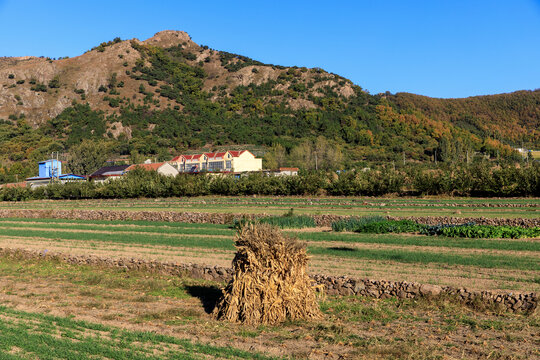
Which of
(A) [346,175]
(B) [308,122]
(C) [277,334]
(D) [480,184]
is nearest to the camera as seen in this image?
(C) [277,334]

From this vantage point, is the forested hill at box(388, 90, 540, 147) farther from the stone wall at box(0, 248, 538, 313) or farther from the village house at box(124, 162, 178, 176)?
the stone wall at box(0, 248, 538, 313)

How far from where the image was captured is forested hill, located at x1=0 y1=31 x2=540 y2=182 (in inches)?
4887

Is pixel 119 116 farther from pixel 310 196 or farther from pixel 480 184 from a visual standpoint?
pixel 480 184

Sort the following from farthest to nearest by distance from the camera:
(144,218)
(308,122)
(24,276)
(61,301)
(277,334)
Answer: (308,122), (144,218), (24,276), (61,301), (277,334)

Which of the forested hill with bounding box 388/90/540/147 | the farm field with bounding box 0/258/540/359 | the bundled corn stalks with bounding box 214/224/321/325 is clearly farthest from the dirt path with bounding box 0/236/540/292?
the forested hill with bounding box 388/90/540/147

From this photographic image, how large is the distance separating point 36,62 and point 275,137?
101m

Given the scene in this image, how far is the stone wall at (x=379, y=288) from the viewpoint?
1111 centimetres

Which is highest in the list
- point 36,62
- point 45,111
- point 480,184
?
point 36,62

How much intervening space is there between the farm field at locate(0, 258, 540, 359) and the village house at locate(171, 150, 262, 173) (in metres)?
80.1

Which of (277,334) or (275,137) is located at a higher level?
(275,137)

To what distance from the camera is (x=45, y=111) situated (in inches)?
5965

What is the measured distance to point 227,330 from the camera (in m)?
10.1

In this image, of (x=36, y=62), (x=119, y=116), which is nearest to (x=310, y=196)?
(x=119, y=116)

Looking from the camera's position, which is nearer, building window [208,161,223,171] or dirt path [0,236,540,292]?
dirt path [0,236,540,292]
